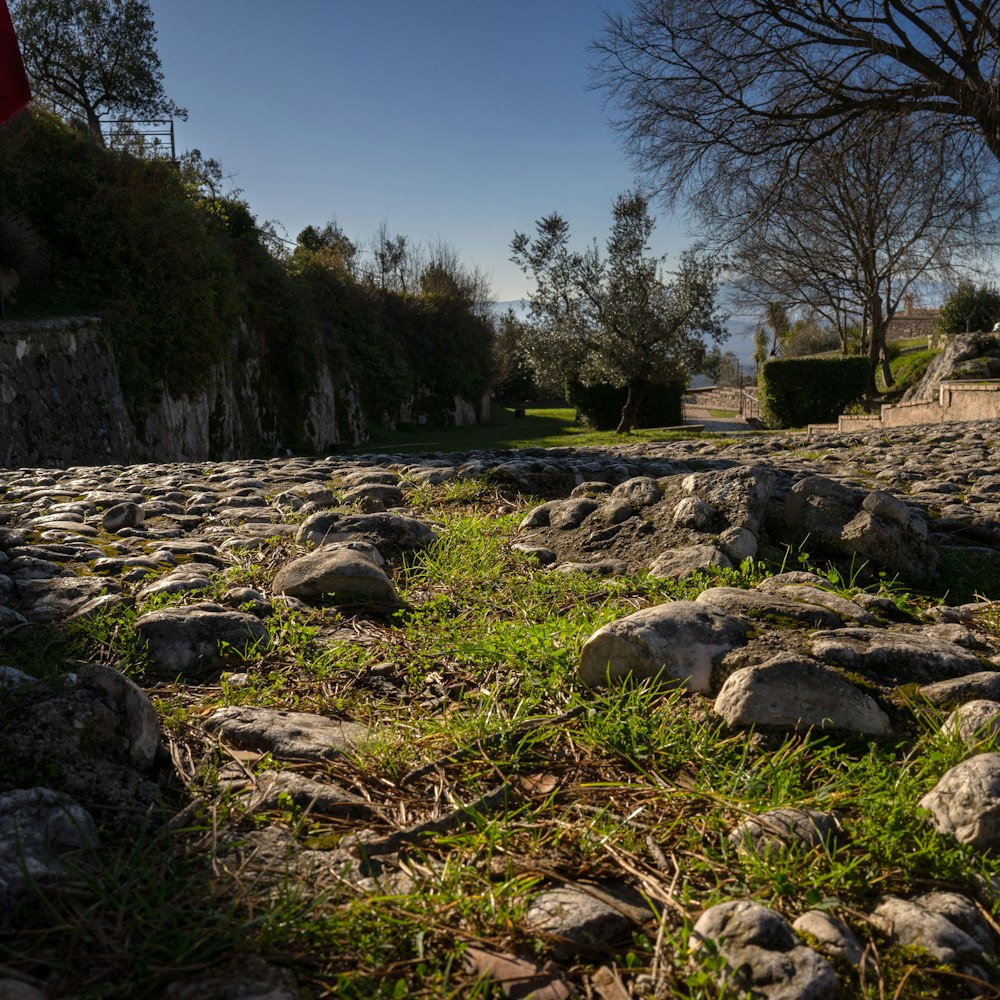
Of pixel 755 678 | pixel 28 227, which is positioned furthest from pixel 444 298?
pixel 755 678

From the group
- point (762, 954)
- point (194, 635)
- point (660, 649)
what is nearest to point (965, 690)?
point (660, 649)

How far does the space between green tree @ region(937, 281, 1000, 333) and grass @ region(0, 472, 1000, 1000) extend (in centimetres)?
3352

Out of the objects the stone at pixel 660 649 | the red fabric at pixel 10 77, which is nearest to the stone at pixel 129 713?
the stone at pixel 660 649

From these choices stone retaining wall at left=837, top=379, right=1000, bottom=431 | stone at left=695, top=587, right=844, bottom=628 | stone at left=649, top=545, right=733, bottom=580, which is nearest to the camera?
stone at left=695, top=587, right=844, bottom=628

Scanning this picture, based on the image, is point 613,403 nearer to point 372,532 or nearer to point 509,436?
point 509,436

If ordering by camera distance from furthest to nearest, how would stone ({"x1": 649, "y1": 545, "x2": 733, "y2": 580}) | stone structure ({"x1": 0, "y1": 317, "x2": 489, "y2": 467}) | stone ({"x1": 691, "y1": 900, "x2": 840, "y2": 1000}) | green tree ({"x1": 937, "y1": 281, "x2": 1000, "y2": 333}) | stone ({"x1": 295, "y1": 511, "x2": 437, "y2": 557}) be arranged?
1. green tree ({"x1": 937, "y1": 281, "x2": 1000, "y2": 333})
2. stone structure ({"x1": 0, "y1": 317, "x2": 489, "y2": 467})
3. stone ({"x1": 295, "y1": 511, "x2": 437, "y2": 557})
4. stone ({"x1": 649, "y1": 545, "x2": 733, "y2": 580})
5. stone ({"x1": 691, "y1": 900, "x2": 840, "y2": 1000})

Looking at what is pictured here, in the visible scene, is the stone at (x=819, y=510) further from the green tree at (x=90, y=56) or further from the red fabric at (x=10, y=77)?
the green tree at (x=90, y=56)

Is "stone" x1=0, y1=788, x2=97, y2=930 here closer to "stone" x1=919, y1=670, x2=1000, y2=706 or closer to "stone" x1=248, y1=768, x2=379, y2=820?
"stone" x1=248, y1=768, x2=379, y2=820

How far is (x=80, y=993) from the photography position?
1.10m

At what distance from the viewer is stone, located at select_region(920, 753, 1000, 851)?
142 centimetres

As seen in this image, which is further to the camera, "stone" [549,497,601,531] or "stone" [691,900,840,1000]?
"stone" [549,497,601,531]

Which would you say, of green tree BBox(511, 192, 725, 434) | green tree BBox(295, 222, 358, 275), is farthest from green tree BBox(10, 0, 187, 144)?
green tree BBox(511, 192, 725, 434)

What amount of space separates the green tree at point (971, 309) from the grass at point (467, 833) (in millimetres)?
33522

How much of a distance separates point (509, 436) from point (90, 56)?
18.7m
